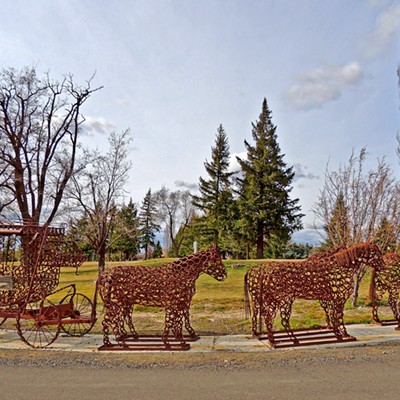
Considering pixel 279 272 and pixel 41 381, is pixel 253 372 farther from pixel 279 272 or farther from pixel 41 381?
pixel 41 381

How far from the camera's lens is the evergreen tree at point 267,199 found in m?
32.0

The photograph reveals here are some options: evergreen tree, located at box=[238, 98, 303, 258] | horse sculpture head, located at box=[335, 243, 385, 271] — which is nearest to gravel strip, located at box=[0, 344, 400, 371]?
horse sculpture head, located at box=[335, 243, 385, 271]

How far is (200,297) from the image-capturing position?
1377 cm

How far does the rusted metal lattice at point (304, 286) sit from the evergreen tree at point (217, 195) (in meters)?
28.0

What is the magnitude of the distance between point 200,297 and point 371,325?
6.66 meters

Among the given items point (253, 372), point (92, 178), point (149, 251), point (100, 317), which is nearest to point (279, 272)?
point (253, 372)

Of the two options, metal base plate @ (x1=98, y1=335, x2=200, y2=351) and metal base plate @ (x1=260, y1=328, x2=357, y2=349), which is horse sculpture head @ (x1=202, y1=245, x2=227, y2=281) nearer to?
metal base plate @ (x1=98, y1=335, x2=200, y2=351)

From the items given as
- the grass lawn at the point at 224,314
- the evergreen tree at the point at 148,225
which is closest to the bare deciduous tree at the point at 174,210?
the evergreen tree at the point at 148,225

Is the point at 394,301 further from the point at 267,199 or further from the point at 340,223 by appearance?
the point at 267,199

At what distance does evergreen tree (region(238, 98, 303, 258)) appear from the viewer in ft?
105

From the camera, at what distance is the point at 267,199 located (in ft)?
106

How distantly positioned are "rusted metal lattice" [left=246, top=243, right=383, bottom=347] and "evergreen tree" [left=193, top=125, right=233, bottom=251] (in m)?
28.0

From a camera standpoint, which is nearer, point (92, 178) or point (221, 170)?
point (92, 178)

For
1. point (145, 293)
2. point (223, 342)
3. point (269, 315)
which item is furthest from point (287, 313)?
point (145, 293)
